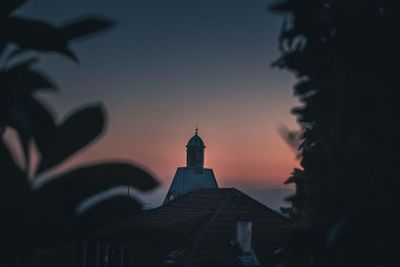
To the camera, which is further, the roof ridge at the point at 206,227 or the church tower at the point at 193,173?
the church tower at the point at 193,173

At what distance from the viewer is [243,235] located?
18297mm

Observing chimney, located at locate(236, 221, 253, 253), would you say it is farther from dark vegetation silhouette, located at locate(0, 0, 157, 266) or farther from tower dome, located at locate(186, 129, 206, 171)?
tower dome, located at locate(186, 129, 206, 171)

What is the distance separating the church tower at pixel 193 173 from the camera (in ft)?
149

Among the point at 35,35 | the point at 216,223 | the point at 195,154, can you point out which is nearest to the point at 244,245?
the point at 216,223

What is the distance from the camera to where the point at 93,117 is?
4.44 ft

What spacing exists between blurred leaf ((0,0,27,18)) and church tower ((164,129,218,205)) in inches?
1729

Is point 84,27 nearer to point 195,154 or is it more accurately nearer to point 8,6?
point 8,6

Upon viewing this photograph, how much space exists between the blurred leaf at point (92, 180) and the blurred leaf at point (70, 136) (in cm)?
6

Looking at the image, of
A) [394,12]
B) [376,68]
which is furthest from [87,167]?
[394,12]

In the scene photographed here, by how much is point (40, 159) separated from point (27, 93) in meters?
0.23

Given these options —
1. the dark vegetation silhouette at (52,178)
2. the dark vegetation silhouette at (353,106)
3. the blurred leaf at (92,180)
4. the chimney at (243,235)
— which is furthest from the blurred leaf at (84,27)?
the chimney at (243,235)

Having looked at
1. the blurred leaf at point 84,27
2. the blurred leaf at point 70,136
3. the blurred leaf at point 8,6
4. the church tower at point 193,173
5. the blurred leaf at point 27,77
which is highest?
the church tower at point 193,173

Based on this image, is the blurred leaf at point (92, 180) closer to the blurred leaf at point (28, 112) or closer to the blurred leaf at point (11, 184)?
the blurred leaf at point (11, 184)

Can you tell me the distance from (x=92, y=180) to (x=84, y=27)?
50 centimetres
